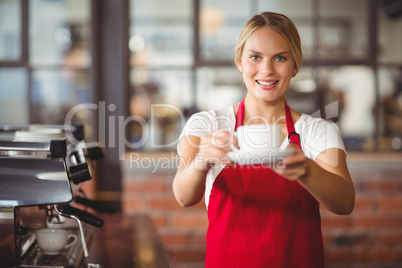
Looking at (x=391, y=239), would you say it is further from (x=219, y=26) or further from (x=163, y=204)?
(x=219, y=26)

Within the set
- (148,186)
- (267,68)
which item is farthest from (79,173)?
(148,186)

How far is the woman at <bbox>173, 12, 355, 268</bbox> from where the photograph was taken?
108cm

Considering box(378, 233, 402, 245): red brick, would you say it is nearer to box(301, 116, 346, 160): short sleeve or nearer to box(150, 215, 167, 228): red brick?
box(150, 215, 167, 228): red brick

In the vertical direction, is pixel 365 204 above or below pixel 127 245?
below

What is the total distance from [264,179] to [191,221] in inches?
60.6

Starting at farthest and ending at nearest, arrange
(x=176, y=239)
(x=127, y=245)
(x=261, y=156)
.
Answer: (x=176, y=239)
(x=127, y=245)
(x=261, y=156)

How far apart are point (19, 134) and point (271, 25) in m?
0.81

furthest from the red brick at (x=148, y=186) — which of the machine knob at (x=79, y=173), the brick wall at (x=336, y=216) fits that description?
the machine knob at (x=79, y=173)

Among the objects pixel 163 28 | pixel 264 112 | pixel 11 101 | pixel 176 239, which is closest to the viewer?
pixel 264 112

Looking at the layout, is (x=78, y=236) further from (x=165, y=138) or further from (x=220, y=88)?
(x=220, y=88)

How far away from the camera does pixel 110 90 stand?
8.95 feet

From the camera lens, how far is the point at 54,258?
4.16ft

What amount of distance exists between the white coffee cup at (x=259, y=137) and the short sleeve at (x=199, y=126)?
0.23 m

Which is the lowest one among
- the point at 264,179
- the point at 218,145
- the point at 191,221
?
the point at 191,221
